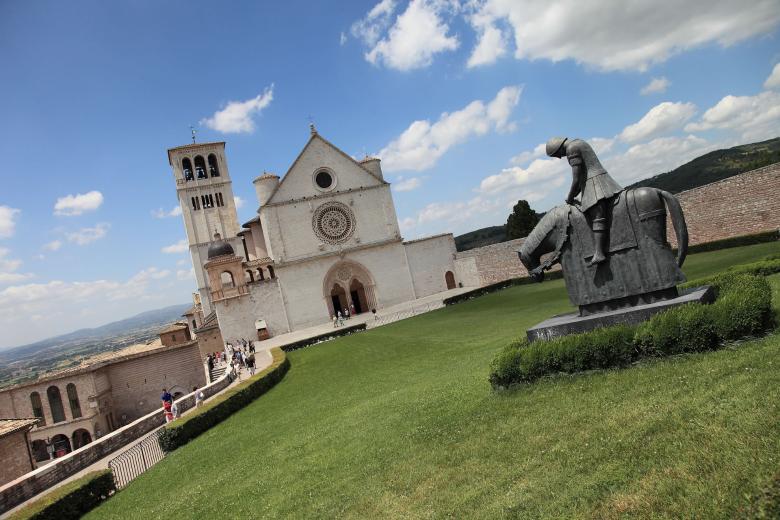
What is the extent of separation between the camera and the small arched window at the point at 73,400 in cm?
3522

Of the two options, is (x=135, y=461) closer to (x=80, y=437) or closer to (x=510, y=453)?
(x=510, y=453)

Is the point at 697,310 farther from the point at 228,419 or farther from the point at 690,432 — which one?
the point at 228,419

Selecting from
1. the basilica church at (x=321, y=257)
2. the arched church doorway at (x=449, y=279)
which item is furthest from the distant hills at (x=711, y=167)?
the basilica church at (x=321, y=257)

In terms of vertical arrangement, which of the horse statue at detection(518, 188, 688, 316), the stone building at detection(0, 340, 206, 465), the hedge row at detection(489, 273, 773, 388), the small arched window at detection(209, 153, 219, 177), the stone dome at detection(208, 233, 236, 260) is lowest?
the stone building at detection(0, 340, 206, 465)

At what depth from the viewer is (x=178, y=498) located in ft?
29.6

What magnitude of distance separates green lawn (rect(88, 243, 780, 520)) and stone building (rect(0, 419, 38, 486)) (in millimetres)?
6087

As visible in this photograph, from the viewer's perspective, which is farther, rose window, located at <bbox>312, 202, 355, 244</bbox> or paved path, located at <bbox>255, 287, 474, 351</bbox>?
rose window, located at <bbox>312, 202, 355, 244</bbox>

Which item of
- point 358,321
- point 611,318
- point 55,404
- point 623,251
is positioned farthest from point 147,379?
point 623,251

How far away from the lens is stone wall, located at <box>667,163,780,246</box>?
78.1 ft

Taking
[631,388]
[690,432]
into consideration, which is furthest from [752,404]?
[631,388]

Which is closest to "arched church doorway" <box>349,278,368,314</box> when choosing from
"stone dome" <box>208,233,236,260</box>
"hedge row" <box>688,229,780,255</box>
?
"stone dome" <box>208,233,236,260</box>

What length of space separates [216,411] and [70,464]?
4.00m

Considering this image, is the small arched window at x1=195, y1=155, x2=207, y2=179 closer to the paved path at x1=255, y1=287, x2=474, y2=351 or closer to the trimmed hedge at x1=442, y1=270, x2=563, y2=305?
the paved path at x1=255, y1=287, x2=474, y2=351

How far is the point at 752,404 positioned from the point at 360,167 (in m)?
39.1
